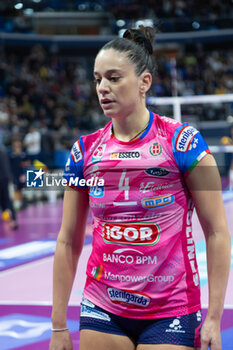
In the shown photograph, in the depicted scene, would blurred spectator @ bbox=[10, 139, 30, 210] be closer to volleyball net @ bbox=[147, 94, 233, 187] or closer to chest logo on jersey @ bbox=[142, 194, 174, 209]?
volleyball net @ bbox=[147, 94, 233, 187]

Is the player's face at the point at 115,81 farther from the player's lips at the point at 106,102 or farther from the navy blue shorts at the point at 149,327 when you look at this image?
the navy blue shorts at the point at 149,327

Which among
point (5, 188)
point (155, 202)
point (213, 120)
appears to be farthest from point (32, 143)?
point (155, 202)

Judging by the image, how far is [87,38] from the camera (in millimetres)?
24156

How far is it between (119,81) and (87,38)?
2327cm

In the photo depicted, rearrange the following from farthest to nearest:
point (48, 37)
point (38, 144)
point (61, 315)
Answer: point (48, 37)
point (38, 144)
point (61, 315)

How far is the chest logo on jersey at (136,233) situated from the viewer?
5.68ft

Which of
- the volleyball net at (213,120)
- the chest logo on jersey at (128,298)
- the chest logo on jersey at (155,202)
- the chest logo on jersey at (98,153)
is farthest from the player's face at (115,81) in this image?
the volleyball net at (213,120)

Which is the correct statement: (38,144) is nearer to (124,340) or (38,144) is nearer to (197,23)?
(124,340)

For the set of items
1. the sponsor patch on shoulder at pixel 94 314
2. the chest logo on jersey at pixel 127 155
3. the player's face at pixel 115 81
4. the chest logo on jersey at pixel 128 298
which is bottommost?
the sponsor patch on shoulder at pixel 94 314

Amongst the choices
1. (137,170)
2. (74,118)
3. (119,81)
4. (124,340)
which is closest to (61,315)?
(124,340)

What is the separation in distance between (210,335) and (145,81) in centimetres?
90

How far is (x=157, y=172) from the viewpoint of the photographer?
1.75 meters

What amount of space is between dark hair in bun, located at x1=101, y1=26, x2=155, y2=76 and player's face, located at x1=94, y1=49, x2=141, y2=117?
26 mm

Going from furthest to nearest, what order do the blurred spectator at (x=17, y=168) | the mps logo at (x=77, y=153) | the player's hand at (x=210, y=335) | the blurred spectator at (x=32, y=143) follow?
1. the blurred spectator at (x=32, y=143)
2. the blurred spectator at (x=17, y=168)
3. the mps logo at (x=77, y=153)
4. the player's hand at (x=210, y=335)
